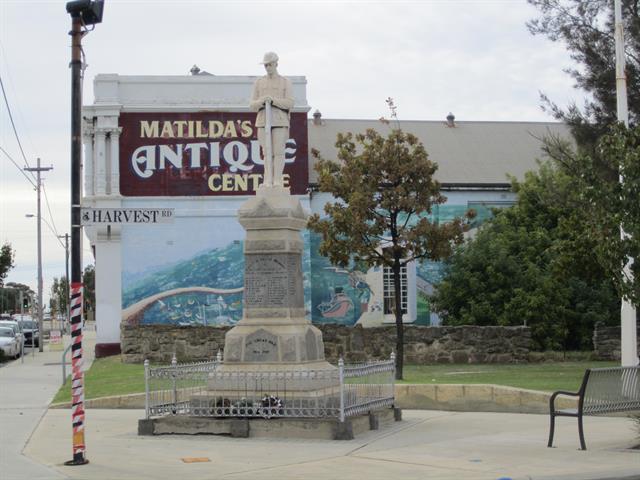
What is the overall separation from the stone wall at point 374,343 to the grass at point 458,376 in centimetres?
67

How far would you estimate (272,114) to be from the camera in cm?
1612

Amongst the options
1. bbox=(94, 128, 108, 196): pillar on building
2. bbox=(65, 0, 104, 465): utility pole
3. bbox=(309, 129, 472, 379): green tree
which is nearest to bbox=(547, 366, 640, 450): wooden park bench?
bbox=(65, 0, 104, 465): utility pole

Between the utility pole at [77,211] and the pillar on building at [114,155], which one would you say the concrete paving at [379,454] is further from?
the pillar on building at [114,155]

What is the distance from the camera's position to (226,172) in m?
37.8

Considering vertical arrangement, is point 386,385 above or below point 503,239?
below

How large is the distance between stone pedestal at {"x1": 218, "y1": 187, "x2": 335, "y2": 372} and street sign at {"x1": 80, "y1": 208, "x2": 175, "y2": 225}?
2728mm

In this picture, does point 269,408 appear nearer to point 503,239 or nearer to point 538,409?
point 538,409

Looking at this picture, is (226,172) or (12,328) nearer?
(226,172)

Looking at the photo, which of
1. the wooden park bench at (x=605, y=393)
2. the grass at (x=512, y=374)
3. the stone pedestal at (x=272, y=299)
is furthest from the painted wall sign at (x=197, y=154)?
the wooden park bench at (x=605, y=393)

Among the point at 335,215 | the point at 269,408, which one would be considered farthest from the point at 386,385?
the point at 335,215

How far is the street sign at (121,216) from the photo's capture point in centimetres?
1291

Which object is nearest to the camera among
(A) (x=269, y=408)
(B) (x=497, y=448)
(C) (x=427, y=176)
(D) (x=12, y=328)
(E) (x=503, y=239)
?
(B) (x=497, y=448)

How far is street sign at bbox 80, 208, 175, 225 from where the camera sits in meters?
12.9

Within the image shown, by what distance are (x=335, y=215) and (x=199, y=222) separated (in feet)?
47.3
